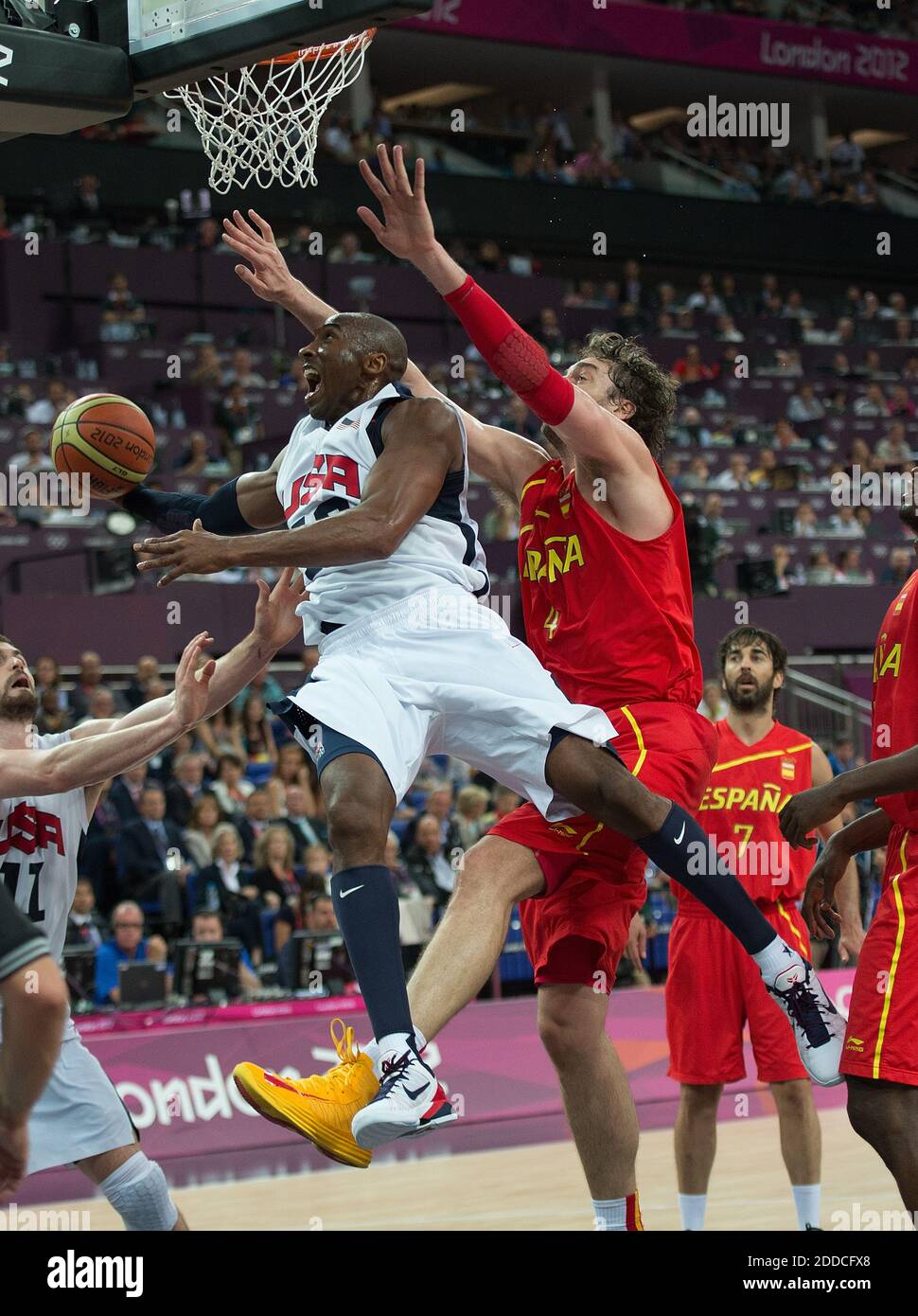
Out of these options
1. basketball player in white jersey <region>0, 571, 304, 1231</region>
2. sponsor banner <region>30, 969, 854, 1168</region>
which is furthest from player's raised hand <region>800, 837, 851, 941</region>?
sponsor banner <region>30, 969, 854, 1168</region>

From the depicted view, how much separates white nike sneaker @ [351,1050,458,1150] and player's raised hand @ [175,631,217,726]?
139 cm

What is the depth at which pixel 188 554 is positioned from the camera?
456 cm

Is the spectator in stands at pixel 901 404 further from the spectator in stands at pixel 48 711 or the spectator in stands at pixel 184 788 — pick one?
the spectator in stands at pixel 48 711

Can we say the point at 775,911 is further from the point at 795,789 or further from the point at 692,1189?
the point at 692,1189

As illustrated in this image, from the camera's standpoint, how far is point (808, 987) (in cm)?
498

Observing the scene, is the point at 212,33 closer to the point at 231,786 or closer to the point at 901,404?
the point at 231,786

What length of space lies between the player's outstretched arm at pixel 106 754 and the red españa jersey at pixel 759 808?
9.11ft

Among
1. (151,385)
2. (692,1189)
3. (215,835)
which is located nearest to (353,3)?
(692,1189)

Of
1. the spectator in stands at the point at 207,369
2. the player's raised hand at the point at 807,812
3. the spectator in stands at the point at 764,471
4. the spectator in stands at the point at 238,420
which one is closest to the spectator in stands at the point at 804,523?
the spectator in stands at the point at 764,471

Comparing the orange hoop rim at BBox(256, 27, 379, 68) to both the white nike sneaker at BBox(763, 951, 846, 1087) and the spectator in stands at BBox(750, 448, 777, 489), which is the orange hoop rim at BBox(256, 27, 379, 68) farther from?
the spectator in stands at BBox(750, 448, 777, 489)

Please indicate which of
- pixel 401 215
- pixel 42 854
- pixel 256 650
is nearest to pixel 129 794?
pixel 42 854

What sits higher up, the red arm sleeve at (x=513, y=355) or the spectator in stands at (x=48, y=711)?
the red arm sleeve at (x=513, y=355)

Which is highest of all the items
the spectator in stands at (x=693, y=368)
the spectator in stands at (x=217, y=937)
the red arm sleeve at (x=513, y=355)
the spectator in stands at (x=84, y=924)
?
the spectator in stands at (x=693, y=368)

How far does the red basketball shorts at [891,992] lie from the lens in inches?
177
